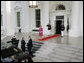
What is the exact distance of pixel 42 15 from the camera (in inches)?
826

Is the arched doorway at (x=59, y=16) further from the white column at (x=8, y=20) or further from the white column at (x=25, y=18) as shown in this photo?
the white column at (x=8, y=20)

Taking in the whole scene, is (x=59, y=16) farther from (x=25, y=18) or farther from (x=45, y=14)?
(x=25, y=18)

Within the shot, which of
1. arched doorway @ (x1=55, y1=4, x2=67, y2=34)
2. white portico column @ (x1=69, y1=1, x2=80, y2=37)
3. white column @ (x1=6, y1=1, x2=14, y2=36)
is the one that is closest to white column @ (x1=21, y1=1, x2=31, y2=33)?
Answer: white column @ (x1=6, y1=1, x2=14, y2=36)

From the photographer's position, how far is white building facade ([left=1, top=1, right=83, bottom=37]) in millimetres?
17856

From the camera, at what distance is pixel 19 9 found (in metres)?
22.5

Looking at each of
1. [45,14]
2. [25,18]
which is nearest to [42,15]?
[45,14]

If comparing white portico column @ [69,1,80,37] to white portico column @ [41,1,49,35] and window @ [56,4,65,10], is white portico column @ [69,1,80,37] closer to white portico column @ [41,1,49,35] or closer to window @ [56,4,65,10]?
window @ [56,4,65,10]

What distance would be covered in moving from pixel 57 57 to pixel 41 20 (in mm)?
10747

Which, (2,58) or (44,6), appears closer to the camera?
(2,58)

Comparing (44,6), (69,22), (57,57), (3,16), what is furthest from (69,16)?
(3,16)

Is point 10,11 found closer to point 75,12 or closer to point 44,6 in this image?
point 44,6

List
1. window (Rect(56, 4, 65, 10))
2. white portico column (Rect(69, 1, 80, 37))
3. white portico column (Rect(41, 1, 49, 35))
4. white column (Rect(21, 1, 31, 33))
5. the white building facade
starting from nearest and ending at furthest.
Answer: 1. white portico column (Rect(69, 1, 80, 37))
2. the white building facade
3. window (Rect(56, 4, 65, 10))
4. white portico column (Rect(41, 1, 49, 35))
5. white column (Rect(21, 1, 31, 33))

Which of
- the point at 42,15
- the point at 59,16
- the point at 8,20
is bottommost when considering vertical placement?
the point at 8,20

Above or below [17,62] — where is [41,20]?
above
